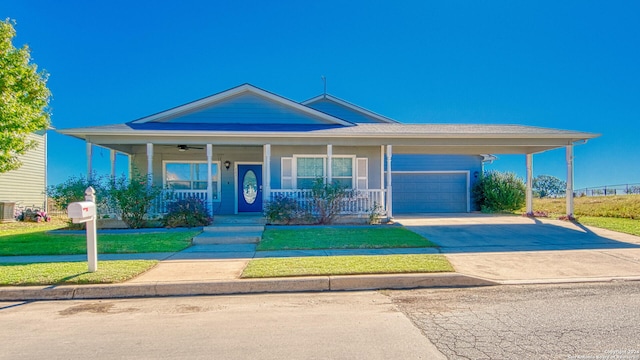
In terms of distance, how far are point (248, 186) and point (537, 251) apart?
10307mm

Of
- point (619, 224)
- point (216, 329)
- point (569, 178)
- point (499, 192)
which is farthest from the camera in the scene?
point (499, 192)

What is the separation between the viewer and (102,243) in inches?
324

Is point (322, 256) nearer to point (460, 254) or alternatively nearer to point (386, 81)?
point (460, 254)

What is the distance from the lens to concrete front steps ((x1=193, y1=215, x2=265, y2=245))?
29.1 feet

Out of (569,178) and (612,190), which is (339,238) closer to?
(569,178)

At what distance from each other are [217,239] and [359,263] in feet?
14.4

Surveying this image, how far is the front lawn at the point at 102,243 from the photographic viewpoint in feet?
24.5

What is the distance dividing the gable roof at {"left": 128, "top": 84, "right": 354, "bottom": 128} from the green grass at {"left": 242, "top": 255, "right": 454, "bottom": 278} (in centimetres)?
776

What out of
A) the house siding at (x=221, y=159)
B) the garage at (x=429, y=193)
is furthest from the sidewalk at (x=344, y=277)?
the garage at (x=429, y=193)

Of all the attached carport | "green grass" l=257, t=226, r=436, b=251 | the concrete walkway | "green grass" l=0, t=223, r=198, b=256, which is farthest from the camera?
the attached carport

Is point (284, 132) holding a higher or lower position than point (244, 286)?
higher

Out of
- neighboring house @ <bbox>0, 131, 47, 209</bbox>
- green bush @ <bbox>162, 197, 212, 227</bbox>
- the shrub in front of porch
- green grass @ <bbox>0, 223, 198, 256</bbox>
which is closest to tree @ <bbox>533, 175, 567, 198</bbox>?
the shrub in front of porch

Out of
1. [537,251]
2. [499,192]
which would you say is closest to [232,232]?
[537,251]

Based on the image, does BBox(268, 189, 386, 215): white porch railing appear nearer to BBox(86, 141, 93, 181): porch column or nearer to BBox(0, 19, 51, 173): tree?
BBox(86, 141, 93, 181): porch column
